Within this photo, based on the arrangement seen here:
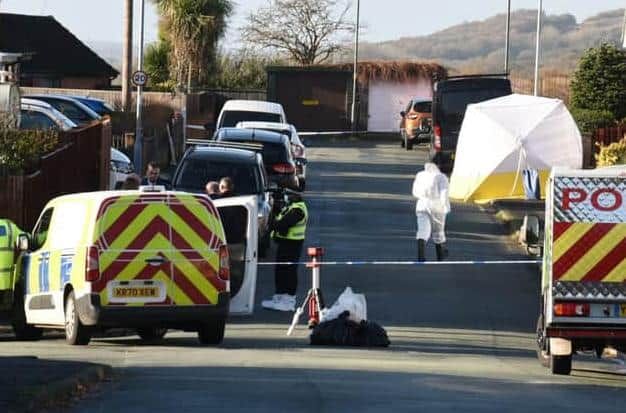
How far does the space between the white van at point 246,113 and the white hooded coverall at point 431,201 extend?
1424cm

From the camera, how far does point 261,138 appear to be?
103 ft

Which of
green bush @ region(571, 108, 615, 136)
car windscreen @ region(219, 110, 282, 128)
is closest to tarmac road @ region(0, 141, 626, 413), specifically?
car windscreen @ region(219, 110, 282, 128)

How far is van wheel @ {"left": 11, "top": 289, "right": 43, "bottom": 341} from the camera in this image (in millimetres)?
18453

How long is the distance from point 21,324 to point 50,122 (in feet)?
43.8

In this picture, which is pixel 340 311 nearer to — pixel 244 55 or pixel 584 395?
pixel 584 395

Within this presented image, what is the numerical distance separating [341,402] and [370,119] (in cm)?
5574

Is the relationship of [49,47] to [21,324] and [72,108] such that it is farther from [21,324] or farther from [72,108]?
[21,324]

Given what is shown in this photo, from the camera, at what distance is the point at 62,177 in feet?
83.9

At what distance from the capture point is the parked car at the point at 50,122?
30453mm

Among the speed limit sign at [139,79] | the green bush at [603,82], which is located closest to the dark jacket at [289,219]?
the speed limit sign at [139,79]

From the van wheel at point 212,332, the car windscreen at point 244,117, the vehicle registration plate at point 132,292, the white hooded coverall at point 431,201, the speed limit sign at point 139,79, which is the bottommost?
the van wheel at point 212,332

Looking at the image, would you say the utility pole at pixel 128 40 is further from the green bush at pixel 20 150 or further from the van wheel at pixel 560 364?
the van wheel at pixel 560 364

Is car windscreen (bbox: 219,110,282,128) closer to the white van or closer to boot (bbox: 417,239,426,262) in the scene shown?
the white van

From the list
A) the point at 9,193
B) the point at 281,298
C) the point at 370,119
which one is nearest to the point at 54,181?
the point at 9,193
